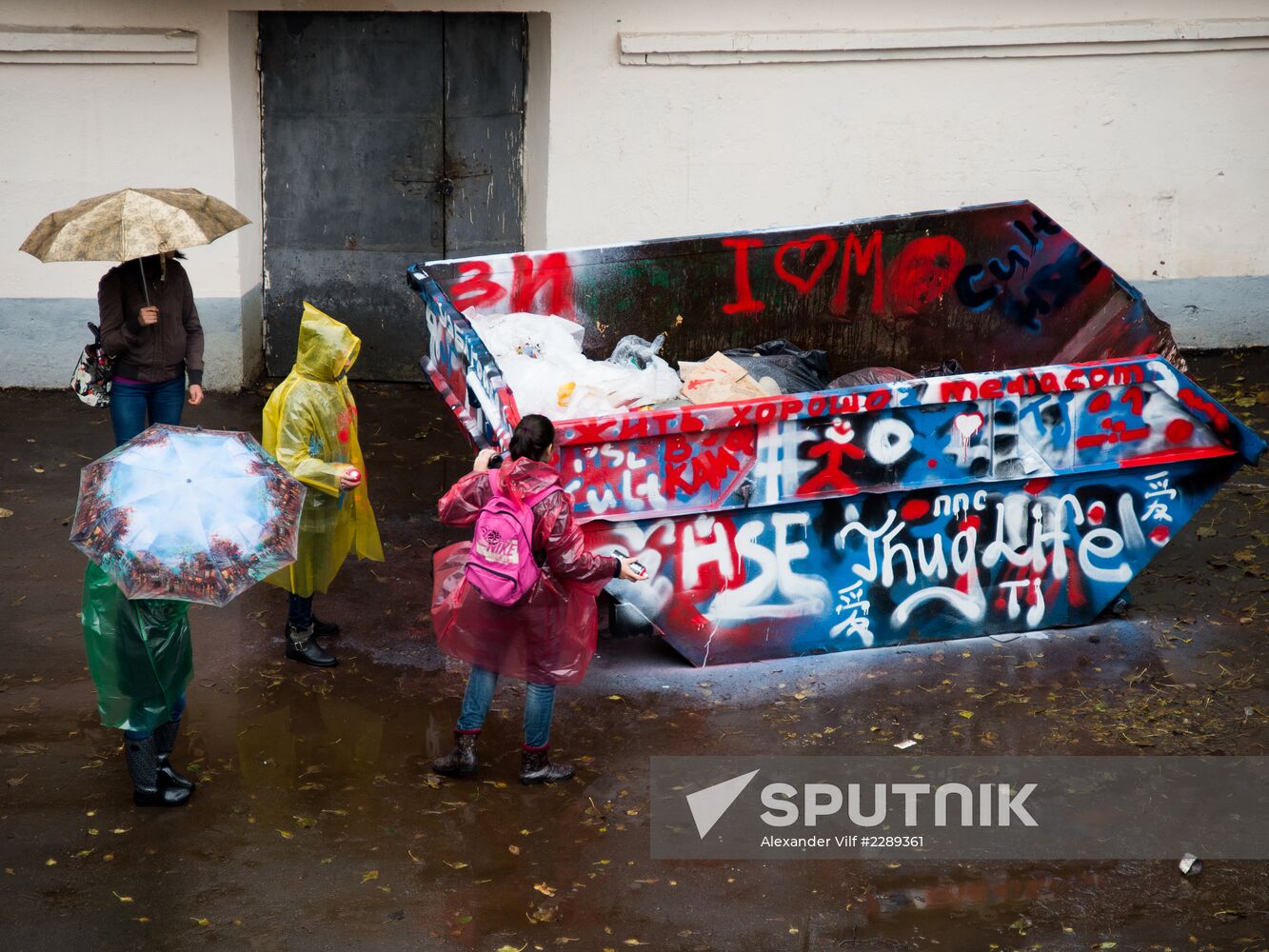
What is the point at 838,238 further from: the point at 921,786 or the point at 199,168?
the point at 199,168

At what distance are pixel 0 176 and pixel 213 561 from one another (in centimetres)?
537

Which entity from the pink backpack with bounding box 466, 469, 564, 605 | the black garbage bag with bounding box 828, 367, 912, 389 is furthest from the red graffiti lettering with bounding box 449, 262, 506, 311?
the pink backpack with bounding box 466, 469, 564, 605

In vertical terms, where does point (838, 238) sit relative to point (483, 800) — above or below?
above

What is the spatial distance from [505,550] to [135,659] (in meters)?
1.23

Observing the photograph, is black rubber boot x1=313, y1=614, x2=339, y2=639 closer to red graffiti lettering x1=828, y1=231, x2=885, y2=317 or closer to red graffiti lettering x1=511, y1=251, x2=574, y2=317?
red graffiti lettering x1=511, y1=251, x2=574, y2=317

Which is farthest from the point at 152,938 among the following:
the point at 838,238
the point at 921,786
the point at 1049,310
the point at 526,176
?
the point at 526,176

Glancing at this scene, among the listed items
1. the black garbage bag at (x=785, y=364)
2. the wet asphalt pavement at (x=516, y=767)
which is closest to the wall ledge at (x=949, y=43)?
the black garbage bag at (x=785, y=364)

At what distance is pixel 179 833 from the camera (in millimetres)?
4734

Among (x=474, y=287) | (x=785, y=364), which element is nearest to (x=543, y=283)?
(x=474, y=287)

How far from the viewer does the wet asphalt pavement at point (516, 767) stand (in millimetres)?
4363

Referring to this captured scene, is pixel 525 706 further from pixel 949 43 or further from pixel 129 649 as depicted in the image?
pixel 949 43

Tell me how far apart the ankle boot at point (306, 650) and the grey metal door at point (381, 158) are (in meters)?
3.84

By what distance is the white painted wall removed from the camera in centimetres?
864

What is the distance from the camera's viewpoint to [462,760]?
5148 mm
